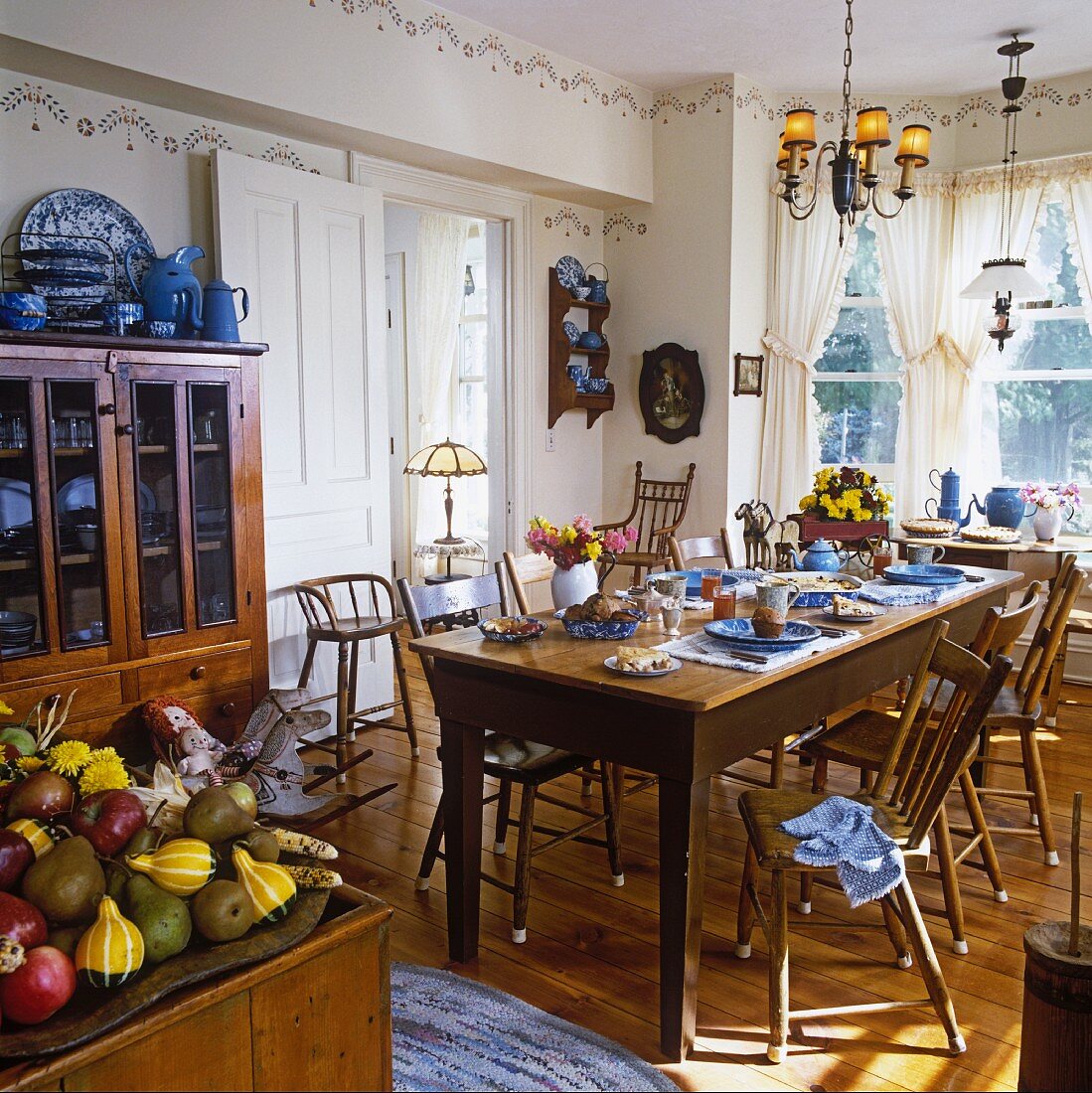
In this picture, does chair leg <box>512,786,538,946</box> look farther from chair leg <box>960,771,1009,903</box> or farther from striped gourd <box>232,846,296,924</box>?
striped gourd <box>232,846,296,924</box>

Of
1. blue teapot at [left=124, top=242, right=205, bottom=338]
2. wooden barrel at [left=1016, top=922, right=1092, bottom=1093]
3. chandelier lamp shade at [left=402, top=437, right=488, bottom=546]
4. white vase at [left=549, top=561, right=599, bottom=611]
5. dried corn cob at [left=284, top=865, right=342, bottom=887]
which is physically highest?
blue teapot at [left=124, top=242, right=205, bottom=338]

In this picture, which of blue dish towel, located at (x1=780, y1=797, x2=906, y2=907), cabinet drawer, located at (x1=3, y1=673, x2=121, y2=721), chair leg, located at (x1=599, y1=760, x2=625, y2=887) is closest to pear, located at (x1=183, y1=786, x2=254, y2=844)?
blue dish towel, located at (x1=780, y1=797, x2=906, y2=907)

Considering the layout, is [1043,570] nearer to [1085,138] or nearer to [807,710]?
[1085,138]

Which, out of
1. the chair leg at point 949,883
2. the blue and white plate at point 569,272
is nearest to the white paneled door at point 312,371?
the blue and white plate at point 569,272

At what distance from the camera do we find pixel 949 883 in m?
2.64

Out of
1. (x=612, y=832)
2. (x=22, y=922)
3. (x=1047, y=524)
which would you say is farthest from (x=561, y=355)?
(x=22, y=922)

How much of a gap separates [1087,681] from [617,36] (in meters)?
4.08

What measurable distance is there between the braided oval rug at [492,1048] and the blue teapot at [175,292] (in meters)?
2.37

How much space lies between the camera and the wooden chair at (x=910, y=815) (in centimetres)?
226

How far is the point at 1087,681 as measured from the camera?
5.38 m

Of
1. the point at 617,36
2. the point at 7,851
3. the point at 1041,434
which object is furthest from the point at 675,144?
the point at 7,851

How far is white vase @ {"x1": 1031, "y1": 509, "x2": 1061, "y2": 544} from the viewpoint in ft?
16.8

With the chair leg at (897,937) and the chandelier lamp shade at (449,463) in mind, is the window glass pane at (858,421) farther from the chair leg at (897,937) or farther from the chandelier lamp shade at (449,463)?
the chair leg at (897,937)

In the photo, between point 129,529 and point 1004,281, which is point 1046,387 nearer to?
point 1004,281
